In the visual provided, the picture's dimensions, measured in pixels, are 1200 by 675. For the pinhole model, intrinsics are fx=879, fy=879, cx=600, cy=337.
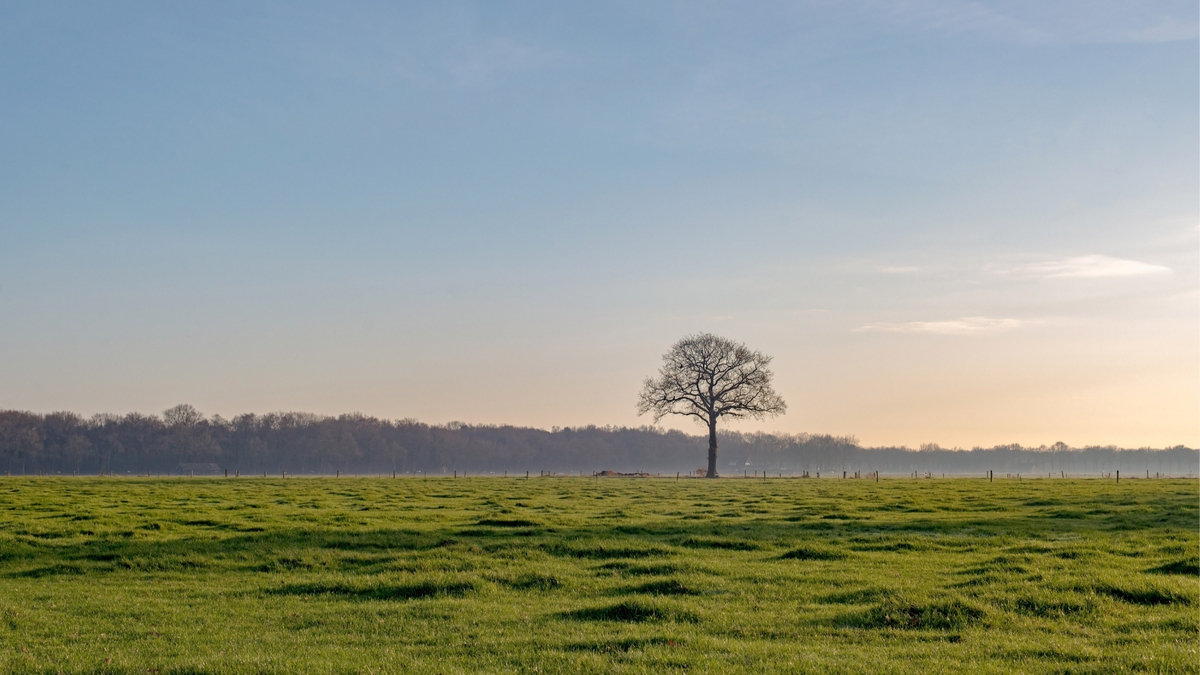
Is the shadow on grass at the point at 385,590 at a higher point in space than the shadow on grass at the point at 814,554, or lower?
lower

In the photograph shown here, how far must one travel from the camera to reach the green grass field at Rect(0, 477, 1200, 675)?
1337 cm

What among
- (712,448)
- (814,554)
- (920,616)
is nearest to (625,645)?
(920,616)

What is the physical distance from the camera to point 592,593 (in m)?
19.7

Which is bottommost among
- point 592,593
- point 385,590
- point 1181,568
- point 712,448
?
point 385,590

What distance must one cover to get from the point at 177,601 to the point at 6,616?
3183 millimetres

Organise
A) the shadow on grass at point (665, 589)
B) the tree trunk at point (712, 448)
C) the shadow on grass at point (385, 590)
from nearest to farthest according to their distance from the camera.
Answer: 1. the shadow on grass at point (665, 589)
2. the shadow on grass at point (385, 590)
3. the tree trunk at point (712, 448)

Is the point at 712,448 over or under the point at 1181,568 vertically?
over

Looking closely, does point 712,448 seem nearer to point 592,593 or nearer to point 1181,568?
point 1181,568

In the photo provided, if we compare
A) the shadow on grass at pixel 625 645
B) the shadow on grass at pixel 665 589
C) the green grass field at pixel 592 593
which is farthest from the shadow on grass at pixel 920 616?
the shadow on grass at pixel 665 589

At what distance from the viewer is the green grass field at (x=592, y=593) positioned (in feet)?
43.9

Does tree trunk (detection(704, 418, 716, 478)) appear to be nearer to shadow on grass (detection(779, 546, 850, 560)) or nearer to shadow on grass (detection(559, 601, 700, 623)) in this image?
shadow on grass (detection(779, 546, 850, 560))

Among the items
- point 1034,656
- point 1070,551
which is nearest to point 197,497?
point 1070,551

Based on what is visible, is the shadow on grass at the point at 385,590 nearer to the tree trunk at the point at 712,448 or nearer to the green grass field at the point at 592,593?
the green grass field at the point at 592,593

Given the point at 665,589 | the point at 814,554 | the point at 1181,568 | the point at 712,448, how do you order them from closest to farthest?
the point at 665,589, the point at 1181,568, the point at 814,554, the point at 712,448
